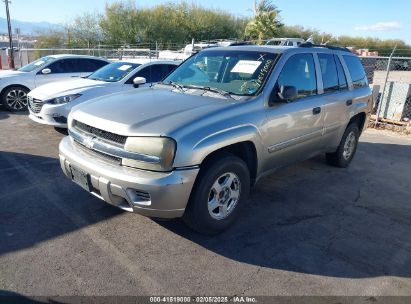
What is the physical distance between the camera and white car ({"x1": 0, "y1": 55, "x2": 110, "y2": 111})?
954cm

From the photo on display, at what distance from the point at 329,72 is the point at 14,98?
8267 mm

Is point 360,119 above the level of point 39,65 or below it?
below

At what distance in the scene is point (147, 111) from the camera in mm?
3449

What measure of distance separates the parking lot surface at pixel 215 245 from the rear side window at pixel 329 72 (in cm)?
140

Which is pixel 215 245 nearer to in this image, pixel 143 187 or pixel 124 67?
pixel 143 187

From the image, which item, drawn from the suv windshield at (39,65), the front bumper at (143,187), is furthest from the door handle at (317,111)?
the suv windshield at (39,65)

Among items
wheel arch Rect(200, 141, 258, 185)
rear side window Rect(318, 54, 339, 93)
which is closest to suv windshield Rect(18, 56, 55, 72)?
rear side window Rect(318, 54, 339, 93)

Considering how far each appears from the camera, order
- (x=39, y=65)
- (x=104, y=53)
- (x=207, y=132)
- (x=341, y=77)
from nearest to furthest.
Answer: (x=207, y=132)
(x=341, y=77)
(x=39, y=65)
(x=104, y=53)

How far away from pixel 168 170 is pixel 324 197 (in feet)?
8.60

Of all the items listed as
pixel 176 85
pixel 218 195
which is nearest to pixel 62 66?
pixel 176 85

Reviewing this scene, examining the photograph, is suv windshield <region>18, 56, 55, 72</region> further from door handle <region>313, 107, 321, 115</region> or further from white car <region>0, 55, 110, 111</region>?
door handle <region>313, 107, 321, 115</region>

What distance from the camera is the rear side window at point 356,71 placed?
5.64 metres

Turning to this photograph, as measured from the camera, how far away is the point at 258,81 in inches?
156

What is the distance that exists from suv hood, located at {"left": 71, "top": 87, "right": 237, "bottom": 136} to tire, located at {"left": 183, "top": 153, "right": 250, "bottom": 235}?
50 centimetres
